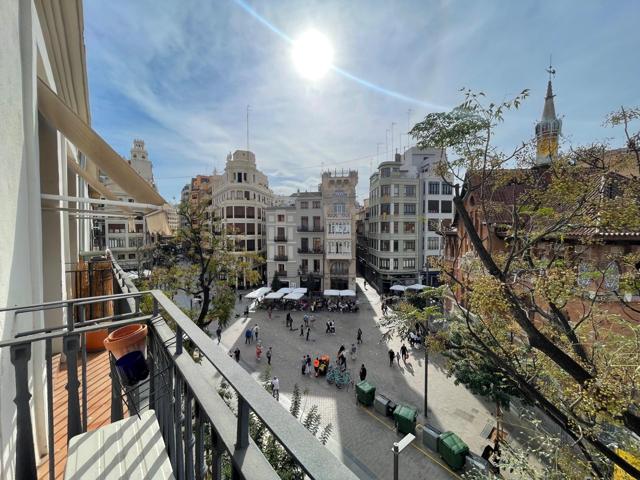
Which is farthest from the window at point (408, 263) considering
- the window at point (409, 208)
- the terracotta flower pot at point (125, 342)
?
the terracotta flower pot at point (125, 342)

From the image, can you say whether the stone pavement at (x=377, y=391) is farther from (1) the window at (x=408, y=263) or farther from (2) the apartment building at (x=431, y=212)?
(2) the apartment building at (x=431, y=212)

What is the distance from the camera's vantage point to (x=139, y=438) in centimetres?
210

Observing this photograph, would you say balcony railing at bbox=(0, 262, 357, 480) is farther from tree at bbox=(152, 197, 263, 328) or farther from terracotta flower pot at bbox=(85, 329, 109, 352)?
tree at bbox=(152, 197, 263, 328)

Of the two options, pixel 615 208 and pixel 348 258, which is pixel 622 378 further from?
pixel 348 258

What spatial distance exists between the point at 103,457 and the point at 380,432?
42.2 feet

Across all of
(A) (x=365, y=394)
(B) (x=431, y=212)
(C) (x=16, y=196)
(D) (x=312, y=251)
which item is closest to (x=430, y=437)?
(A) (x=365, y=394)

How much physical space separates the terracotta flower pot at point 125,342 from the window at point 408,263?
34.5 meters

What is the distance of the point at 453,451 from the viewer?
10352mm

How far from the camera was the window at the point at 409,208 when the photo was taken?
117 ft

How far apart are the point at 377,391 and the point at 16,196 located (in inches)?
617

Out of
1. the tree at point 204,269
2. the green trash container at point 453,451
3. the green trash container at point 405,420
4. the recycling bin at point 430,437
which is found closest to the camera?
the green trash container at point 453,451

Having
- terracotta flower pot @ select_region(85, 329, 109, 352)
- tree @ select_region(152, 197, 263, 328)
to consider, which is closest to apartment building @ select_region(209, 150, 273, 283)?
tree @ select_region(152, 197, 263, 328)

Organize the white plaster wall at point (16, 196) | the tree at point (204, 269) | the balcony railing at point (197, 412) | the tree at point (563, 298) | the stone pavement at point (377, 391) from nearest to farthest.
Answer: the balcony railing at point (197, 412), the white plaster wall at point (16, 196), the tree at point (563, 298), the stone pavement at point (377, 391), the tree at point (204, 269)

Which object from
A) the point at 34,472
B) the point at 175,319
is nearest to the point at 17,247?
the point at 34,472
